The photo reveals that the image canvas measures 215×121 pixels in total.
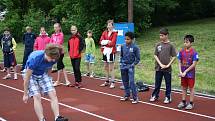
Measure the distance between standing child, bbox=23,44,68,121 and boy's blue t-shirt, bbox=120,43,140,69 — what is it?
272cm

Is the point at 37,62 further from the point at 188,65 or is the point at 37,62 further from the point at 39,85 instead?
the point at 188,65

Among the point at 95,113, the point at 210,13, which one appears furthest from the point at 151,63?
the point at 210,13

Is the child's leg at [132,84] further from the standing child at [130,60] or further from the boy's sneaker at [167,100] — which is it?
the boy's sneaker at [167,100]

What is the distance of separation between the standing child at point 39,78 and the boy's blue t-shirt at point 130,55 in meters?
2.72

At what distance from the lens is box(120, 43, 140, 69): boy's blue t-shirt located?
9.60m

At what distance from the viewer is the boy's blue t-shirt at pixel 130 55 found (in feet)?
31.5

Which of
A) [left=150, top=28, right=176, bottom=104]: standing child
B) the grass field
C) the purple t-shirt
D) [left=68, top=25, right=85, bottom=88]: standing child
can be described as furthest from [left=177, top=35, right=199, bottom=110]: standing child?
[left=68, top=25, right=85, bottom=88]: standing child

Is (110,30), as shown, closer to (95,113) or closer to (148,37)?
(95,113)

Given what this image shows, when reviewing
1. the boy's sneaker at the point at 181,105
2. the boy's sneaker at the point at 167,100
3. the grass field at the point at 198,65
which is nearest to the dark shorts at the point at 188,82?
the boy's sneaker at the point at 181,105

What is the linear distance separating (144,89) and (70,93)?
203 cm

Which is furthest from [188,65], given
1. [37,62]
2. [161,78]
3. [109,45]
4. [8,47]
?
[8,47]

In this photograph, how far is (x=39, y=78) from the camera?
738 cm

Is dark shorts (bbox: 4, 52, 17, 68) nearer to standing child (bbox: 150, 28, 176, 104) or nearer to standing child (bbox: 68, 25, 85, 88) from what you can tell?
standing child (bbox: 68, 25, 85, 88)

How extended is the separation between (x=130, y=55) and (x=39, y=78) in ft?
9.53
